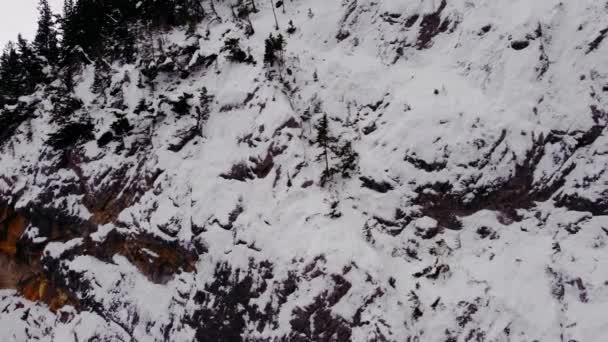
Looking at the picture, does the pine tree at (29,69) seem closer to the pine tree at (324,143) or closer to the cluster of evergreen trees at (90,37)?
the cluster of evergreen trees at (90,37)

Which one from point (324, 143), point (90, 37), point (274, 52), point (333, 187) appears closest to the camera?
point (333, 187)

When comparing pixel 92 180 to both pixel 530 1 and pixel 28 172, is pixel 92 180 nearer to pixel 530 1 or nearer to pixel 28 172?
pixel 28 172

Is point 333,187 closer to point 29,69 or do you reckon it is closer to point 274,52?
point 274,52

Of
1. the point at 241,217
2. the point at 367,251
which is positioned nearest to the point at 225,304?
the point at 241,217

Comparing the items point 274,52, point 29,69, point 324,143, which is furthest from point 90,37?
point 324,143

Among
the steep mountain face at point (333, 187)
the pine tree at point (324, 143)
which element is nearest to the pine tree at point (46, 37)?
the steep mountain face at point (333, 187)

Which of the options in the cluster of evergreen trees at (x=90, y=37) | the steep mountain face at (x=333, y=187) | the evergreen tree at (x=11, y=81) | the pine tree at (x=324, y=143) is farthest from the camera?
the evergreen tree at (x=11, y=81)
